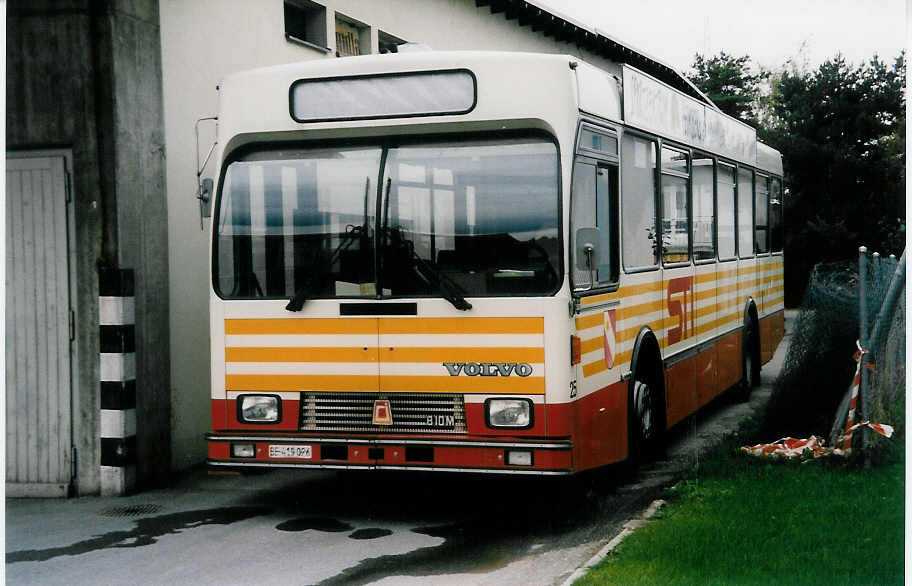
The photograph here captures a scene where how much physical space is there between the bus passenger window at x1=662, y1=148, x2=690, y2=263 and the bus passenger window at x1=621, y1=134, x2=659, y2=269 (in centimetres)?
33

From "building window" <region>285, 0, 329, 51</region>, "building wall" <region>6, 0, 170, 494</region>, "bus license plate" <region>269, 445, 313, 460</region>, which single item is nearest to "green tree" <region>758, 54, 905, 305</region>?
"bus license plate" <region>269, 445, 313, 460</region>

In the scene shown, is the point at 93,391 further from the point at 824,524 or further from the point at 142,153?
the point at 824,524

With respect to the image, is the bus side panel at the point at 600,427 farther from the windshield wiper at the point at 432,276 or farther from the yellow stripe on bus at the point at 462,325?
the windshield wiper at the point at 432,276

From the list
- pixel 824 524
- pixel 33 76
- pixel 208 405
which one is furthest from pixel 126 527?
pixel 824 524

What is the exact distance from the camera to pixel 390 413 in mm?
7477

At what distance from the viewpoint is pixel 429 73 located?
7.54m

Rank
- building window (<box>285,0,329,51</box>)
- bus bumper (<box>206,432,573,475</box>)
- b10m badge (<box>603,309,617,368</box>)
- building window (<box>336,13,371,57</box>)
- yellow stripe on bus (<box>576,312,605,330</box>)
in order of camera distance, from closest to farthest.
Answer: bus bumper (<box>206,432,573,475</box>)
yellow stripe on bus (<box>576,312,605,330</box>)
b10m badge (<box>603,309,617,368</box>)
building window (<box>285,0,329,51</box>)
building window (<box>336,13,371,57</box>)

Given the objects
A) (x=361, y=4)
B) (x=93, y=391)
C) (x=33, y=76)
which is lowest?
(x=93, y=391)

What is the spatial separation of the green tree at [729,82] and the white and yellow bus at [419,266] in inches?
123

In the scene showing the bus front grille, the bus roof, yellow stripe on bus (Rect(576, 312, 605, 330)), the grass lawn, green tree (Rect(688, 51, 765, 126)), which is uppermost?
green tree (Rect(688, 51, 765, 126))

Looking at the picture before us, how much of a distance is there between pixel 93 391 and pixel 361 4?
6.21 metres

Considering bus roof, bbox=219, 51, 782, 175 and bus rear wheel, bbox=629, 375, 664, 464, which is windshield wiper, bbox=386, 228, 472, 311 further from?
bus rear wheel, bbox=629, 375, 664, 464

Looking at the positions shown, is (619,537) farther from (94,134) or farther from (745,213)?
(745,213)

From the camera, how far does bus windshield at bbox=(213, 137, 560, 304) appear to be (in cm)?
732
